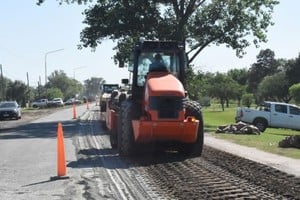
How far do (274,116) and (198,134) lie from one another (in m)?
19.5

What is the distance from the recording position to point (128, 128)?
15711 millimetres

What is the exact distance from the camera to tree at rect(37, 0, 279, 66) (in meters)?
38.0

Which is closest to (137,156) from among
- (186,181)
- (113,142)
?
(113,142)

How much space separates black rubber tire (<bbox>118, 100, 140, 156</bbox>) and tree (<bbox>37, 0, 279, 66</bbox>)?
21.9m

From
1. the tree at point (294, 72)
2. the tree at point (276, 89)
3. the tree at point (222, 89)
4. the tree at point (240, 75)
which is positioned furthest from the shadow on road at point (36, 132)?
the tree at point (240, 75)

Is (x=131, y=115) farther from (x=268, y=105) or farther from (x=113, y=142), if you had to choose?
(x=268, y=105)

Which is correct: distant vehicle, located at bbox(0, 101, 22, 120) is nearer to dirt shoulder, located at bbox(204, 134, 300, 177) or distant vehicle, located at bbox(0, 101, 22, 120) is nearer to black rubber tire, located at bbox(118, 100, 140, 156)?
dirt shoulder, located at bbox(204, 134, 300, 177)

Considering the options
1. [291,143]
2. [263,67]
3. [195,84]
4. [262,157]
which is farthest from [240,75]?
[262,157]

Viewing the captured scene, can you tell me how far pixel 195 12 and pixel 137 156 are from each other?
24893 millimetres

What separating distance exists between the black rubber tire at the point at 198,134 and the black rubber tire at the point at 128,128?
1376mm

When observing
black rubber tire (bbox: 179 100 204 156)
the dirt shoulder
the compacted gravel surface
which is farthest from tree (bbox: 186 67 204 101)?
black rubber tire (bbox: 179 100 204 156)

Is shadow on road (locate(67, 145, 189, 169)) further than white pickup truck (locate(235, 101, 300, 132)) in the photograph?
No

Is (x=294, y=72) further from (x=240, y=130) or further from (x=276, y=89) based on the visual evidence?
(x=240, y=130)

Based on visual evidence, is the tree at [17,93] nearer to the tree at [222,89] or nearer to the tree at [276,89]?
the tree at [222,89]
